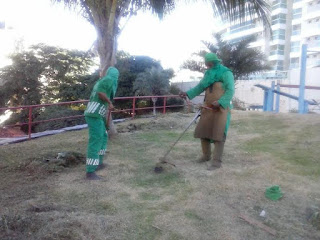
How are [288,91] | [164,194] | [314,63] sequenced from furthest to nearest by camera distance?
1. [314,63]
2. [288,91]
3. [164,194]

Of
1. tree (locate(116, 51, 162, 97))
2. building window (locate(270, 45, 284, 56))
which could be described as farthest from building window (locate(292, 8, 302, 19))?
tree (locate(116, 51, 162, 97))

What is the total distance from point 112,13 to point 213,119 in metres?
3.32

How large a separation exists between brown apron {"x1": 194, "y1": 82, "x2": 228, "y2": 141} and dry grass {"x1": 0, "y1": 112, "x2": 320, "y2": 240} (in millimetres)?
490

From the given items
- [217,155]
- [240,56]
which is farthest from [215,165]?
[240,56]

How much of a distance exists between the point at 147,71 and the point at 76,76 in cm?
462

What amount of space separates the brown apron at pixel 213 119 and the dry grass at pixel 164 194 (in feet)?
1.61

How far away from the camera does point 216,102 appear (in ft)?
17.1

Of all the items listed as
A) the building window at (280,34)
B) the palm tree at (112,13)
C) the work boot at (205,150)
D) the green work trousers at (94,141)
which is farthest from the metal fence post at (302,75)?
the building window at (280,34)

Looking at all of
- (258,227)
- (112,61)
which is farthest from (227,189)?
(112,61)

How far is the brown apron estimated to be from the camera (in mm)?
5375

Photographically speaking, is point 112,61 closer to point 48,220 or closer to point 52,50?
point 48,220

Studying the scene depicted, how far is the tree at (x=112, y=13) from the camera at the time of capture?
7.48 m

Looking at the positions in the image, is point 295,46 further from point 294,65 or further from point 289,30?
point 294,65

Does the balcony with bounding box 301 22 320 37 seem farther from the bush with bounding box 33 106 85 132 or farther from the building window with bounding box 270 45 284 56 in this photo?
the bush with bounding box 33 106 85 132
